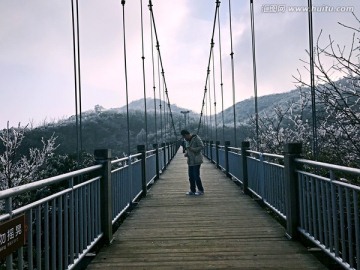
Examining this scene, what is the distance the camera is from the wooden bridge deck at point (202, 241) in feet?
11.9

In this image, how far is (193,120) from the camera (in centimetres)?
13500

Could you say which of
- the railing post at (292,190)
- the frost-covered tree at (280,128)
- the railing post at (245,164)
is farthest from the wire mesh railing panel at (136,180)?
the frost-covered tree at (280,128)

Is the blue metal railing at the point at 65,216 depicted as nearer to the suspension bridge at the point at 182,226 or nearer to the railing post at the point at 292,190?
the suspension bridge at the point at 182,226

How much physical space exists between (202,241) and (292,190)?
1240 millimetres

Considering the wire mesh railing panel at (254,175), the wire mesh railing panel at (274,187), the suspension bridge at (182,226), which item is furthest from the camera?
the wire mesh railing panel at (254,175)

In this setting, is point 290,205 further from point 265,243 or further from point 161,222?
point 161,222

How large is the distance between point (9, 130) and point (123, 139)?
10364 cm

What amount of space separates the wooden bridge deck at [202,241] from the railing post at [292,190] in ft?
0.61

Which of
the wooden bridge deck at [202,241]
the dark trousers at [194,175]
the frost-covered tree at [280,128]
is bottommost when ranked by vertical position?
the wooden bridge deck at [202,241]

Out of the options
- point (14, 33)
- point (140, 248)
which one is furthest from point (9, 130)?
point (140, 248)

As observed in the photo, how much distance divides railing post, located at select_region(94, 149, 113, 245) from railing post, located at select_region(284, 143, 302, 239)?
2174 mm

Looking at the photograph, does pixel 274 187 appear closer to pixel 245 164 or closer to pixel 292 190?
pixel 292 190

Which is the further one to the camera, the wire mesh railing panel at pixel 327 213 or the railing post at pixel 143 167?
Result: the railing post at pixel 143 167

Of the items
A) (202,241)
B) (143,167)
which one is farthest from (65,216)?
(143,167)
